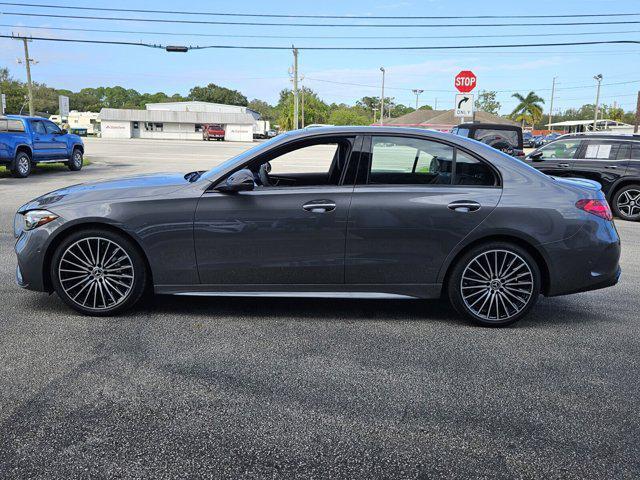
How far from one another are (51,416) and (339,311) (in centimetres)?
253

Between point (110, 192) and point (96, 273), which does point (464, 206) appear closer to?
point (110, 192)

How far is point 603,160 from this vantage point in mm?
11148

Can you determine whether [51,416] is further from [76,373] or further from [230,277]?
[230,277]

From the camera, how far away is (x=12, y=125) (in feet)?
56.2

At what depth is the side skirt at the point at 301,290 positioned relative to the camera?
4.56 m

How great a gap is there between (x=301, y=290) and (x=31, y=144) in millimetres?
15845

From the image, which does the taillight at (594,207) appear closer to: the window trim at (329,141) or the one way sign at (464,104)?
the window trim at (329,141)

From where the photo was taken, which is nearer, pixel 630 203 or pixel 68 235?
pixel 68 235

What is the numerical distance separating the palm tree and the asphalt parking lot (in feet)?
311

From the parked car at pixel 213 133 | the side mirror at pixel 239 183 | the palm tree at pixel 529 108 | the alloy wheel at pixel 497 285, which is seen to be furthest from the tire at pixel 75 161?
the palm tree at pixel 529 108

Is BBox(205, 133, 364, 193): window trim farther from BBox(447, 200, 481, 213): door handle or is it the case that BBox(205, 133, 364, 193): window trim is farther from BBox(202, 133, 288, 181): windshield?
BBox(447, 200, 481, 213): door handle

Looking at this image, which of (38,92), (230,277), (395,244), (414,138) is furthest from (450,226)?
(38,92)

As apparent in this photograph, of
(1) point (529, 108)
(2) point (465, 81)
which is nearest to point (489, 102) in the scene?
(1) point (529, 108)

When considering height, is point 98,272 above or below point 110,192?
below
